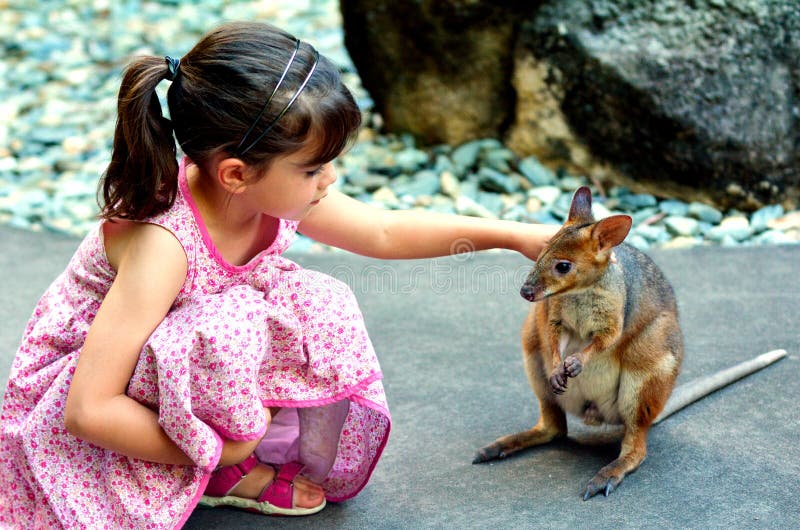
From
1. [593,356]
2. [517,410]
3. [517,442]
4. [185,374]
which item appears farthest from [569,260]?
[185,374]

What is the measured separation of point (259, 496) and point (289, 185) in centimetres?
80

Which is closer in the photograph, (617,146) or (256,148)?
(256,148)

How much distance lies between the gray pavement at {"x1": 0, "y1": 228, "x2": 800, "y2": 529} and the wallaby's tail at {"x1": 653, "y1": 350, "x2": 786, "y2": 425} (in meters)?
0.02

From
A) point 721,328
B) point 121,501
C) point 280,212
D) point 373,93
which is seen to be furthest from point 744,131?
point 121,501

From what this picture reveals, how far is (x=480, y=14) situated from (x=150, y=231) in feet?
10.3

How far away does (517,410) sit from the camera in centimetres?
273

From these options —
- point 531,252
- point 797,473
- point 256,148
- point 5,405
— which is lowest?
point 797,473

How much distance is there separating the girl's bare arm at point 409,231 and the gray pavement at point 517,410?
566mm

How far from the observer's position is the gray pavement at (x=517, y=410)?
7.22 feet

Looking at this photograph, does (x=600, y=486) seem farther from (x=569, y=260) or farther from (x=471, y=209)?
(x=471, y=209)

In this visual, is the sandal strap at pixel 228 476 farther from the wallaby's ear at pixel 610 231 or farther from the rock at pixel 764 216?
the rock at pixel 764 216

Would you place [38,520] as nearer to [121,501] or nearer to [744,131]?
[121,501]

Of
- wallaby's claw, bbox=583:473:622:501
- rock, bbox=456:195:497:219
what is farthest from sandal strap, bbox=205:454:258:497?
rock, bbox=456:195:497:219

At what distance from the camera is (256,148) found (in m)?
1.86
